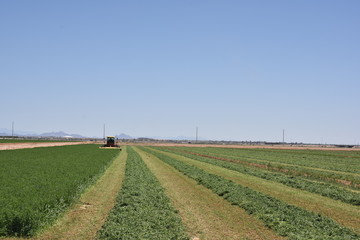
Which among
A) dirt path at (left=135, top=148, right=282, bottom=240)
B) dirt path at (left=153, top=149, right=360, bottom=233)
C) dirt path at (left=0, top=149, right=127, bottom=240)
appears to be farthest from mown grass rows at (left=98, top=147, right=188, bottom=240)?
dirt path at (left=153, top=149, right=360, bottom=233)

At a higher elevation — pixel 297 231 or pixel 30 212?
pixel 30 212

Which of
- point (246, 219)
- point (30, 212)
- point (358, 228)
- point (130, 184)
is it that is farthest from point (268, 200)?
point (30, 212)

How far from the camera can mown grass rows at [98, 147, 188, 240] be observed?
12816 millimetres

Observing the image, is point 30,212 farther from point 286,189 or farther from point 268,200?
point 286,189

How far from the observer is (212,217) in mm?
16359

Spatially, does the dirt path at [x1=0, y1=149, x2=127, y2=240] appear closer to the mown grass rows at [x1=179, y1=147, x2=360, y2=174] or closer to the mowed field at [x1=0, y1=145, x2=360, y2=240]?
the mowed field at [x1=0, y1=145, x2=360, y2=240]

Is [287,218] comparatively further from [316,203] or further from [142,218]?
[142,218]

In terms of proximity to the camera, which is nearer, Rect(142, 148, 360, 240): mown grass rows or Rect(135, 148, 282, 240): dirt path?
Rect(142, 148, 360, 240): mown grass rows

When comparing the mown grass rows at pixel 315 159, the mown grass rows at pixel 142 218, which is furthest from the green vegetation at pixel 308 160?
the mown grass rows at pixel 142 218

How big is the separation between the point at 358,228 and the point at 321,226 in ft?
5.83

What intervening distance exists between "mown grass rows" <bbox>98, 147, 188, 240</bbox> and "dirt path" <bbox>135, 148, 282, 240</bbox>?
667 mm

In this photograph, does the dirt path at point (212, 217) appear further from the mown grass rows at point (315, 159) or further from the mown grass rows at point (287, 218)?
the mown grass rows at point (315, 159)

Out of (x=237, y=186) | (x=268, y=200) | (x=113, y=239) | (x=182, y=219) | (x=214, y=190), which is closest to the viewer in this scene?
(x=113, y=239)

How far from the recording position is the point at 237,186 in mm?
25484
